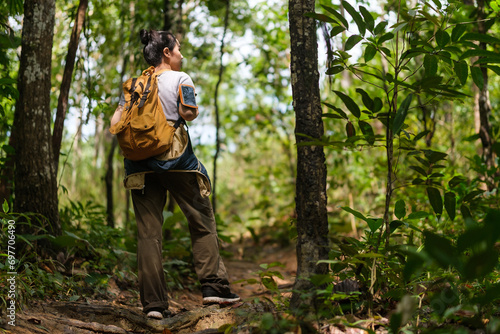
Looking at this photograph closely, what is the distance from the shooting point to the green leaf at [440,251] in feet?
5.83

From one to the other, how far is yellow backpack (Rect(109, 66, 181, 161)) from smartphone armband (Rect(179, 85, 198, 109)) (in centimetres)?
16

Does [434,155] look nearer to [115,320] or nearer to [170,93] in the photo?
[170,93]

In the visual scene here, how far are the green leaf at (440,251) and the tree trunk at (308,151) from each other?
1001mm

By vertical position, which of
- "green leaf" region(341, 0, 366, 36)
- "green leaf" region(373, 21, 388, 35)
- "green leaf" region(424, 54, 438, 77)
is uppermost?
"green leaf" region(341, 0, 366, 36)

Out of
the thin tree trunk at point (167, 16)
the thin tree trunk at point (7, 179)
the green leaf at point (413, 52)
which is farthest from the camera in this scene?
the thin tree trunk at point (167, 16)

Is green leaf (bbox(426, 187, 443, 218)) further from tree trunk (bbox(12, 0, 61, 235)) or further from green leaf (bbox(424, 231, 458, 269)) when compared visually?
tree trunk (bbox(12, 0, 61, 235))

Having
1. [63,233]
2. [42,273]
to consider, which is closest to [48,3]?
[63,233]

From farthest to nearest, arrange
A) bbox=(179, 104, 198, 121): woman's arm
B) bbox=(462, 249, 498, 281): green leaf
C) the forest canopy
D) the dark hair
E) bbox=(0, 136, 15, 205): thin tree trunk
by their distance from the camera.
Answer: bbox=(0, 136, 15, 205): thin tree trunk < the dark hair < bbox=(179, 104, 198, 121): woman's arm < the forest canopy < bbox=(462, 249, 498, 281): green leaf

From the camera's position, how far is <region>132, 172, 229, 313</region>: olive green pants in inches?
124

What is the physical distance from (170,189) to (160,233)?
32 centimetres

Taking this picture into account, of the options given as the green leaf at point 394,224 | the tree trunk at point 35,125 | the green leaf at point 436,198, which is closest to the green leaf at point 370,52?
the green leaf at point 436,198

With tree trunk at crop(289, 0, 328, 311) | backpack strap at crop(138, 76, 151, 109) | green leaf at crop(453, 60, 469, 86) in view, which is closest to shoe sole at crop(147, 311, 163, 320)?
tree trunk at crop(289, 0, 328, 311)

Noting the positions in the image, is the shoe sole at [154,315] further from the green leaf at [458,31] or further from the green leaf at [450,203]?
the green leaf at [458,31]

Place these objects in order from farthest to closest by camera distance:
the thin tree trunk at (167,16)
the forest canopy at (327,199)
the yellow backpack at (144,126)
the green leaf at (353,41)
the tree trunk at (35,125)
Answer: the thin tree trunk at (167,16)
the tree trunk at (35,125)
the yellow backpack at (144,126)
the green leaf at (353,41)
the forest canopy at (327,199)
